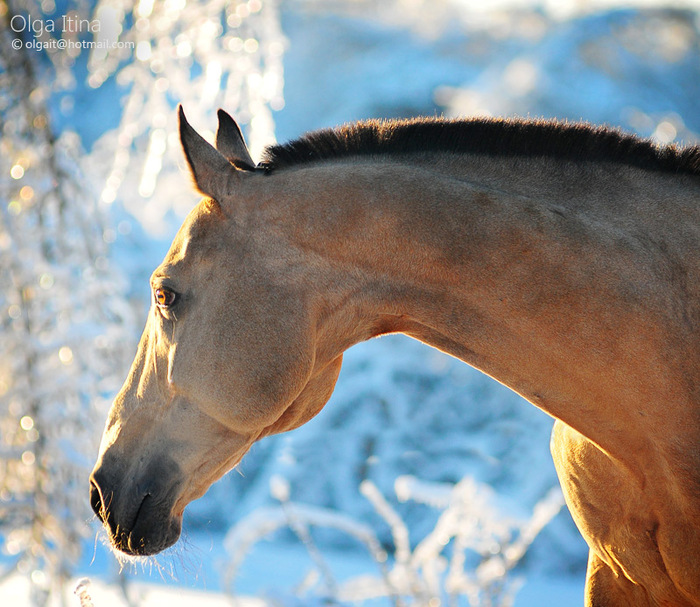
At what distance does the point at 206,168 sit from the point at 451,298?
0.54 metres

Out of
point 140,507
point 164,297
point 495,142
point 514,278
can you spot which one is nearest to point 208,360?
point 164,297

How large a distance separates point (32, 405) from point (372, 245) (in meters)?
2.35

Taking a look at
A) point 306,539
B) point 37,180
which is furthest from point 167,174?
point 306,539

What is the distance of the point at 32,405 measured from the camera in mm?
3068

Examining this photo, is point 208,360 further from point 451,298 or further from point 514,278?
point 514,278

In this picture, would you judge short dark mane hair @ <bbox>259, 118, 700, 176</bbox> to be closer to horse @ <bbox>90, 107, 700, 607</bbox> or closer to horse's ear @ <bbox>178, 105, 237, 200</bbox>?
horse @ <bbox>90, 107, 700, 607</bbox>

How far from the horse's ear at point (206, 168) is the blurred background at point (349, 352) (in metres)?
0.65

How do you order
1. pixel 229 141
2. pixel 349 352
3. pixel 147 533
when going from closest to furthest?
pixel 147 533, pixel 229 141, pixel 349 352

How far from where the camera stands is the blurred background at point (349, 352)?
9.90 ft

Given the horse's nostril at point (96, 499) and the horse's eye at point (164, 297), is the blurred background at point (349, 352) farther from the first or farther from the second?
the horse's eye at point (164, 297)

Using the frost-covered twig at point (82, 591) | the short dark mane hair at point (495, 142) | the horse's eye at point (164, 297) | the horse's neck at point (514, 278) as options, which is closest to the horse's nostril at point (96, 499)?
the frost-covered twig at point (82, 591)

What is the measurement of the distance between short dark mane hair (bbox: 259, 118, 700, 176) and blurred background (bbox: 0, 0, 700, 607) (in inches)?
30.3

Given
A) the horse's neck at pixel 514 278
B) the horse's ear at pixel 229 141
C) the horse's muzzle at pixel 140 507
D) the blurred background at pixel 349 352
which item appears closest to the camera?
the horse's neck at pixel 514 278

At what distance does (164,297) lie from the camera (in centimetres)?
138
